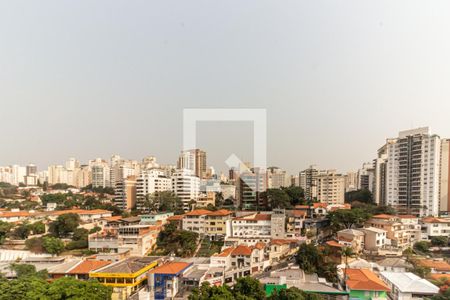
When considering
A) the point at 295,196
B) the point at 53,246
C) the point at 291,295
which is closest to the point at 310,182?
the point at 295,196

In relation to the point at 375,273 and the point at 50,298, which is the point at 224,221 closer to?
the point at 375,273

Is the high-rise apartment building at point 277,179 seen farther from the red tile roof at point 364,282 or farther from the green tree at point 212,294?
the green tree at point 212,294

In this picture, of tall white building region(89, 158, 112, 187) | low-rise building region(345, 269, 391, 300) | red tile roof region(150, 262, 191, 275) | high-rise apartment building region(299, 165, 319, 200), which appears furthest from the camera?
tall white building region(89, 158, 112, 187)

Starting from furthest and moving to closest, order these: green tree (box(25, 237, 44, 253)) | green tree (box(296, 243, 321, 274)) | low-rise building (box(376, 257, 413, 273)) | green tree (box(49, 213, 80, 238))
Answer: green tree (box(49, 213, 80, 238)), green tree (box(25, 237, 44, 253)), green tree (box(296, 243, 321, 274)), low-rise building (box(376, 257, 413, 273))

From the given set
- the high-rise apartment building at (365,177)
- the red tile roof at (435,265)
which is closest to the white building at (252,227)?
the red tile roof at (435,265)

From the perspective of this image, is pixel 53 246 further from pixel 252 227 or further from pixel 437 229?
pixel 437 229

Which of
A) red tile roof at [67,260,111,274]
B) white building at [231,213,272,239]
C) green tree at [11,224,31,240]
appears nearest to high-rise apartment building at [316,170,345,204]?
white building at [231,213,272,239]

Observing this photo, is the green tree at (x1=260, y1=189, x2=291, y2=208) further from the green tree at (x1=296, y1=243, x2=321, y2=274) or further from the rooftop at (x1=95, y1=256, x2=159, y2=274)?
the rooftop at (x1=95, y1=256, x2=159, y2=274)
